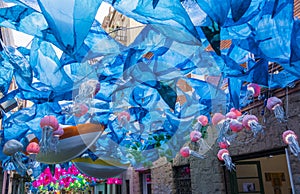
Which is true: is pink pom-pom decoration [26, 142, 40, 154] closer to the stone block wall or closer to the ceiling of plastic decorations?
the ceiling of plastic decorations

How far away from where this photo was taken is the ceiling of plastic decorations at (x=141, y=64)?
1796mm

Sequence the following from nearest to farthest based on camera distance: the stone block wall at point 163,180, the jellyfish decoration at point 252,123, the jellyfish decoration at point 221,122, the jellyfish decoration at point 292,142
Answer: the jellyfish decoration at point 292,142
the jellyfish decoration at point 252,123
the jellyfish decoration at point 221,122
the stone block wall at point 163,180

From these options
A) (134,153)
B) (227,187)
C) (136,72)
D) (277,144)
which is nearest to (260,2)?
(136,72)

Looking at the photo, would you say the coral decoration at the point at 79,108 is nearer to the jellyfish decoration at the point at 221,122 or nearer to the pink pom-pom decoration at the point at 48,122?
the pink pom-pom decoration at the point at 48,122

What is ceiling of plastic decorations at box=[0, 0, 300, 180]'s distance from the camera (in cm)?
180

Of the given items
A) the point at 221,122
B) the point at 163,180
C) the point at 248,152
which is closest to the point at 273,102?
the point at 221,122

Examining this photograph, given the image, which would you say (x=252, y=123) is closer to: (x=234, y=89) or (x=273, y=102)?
(x=273, y=102)

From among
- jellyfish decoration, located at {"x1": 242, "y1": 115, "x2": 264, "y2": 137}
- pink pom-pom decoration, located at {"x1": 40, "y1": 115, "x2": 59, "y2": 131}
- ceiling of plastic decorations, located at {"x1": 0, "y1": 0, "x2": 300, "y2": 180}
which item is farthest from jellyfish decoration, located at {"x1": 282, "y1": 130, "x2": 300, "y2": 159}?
pink pom-pom decoration, located at {"x1": 40, "y1": 115, "x2": 59, "y2": 131}

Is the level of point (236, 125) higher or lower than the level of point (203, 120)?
lower

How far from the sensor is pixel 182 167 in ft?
22.7

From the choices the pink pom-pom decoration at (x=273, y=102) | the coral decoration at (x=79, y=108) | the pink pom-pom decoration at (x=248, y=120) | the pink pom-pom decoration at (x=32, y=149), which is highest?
the coral decoration at (x=79, y=108)

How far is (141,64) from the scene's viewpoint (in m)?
2.69

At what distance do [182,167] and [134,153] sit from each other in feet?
7.99

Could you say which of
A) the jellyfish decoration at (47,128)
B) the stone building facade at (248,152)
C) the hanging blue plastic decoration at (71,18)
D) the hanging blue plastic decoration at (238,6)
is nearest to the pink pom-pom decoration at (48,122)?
the jellyfish decoration at (47,128)
